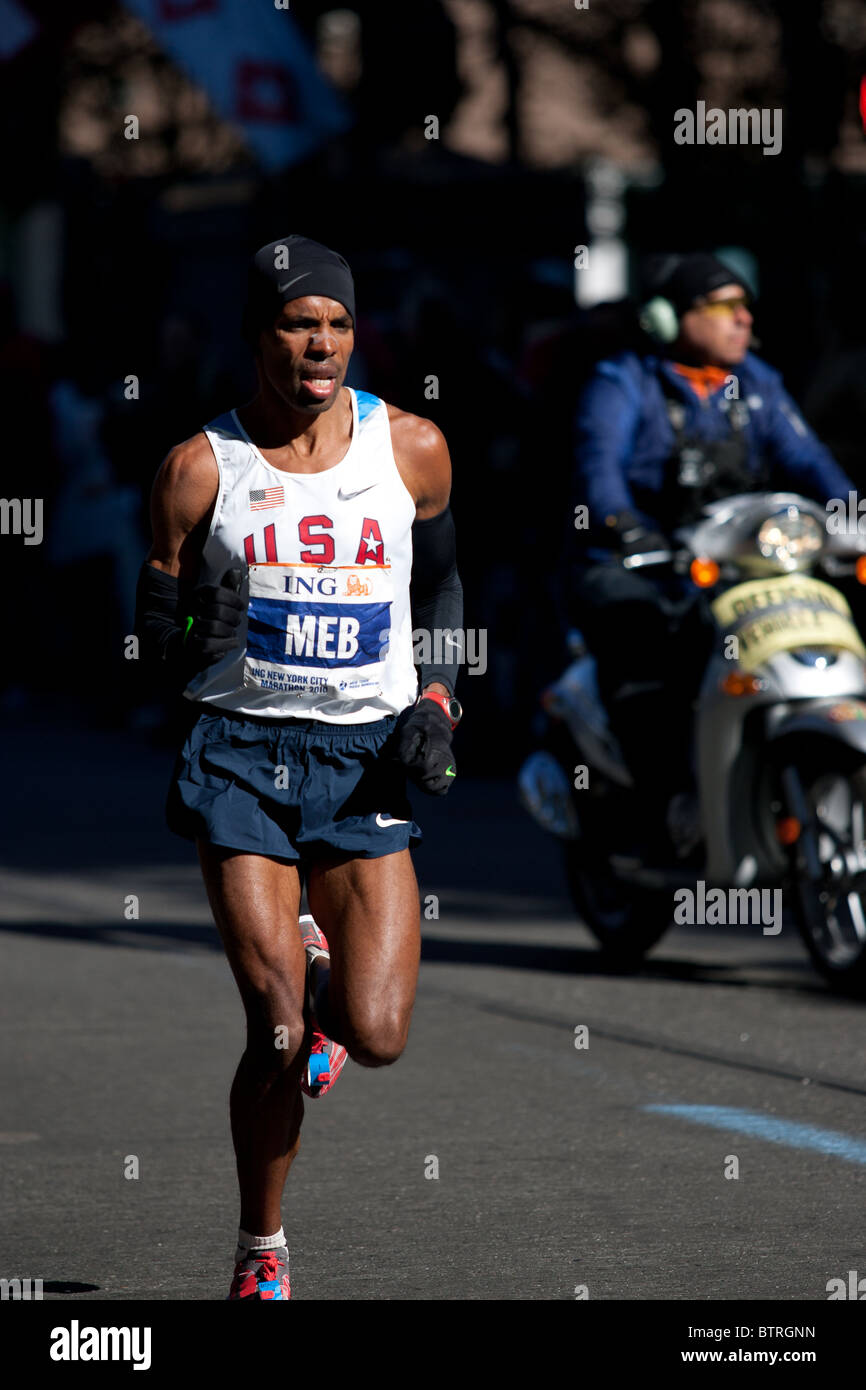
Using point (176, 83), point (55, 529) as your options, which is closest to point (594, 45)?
point (176, 83)

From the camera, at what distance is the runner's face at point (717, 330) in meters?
8.31

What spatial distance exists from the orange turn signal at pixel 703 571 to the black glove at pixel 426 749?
2.96m

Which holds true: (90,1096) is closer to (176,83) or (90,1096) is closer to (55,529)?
(55,529)

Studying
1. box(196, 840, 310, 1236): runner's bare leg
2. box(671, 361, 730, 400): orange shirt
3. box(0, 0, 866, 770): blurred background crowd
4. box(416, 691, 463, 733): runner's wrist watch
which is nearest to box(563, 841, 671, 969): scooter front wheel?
box(671, 361, 730, 400): orange shirt

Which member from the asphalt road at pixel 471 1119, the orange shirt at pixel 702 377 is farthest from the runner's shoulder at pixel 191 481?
the orange shirt at pixel 702 377

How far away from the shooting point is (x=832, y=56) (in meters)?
18.2

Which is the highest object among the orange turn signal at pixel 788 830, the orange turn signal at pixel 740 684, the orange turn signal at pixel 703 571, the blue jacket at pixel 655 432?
the blue jacket at pixel 655 432

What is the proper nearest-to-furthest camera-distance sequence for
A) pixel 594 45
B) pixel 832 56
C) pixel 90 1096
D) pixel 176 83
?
pixel 90 1096, pixel 832 56, pixel 594 45, pixel 176 83

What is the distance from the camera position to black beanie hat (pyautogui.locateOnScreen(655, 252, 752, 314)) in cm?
825

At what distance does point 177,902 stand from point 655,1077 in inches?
134

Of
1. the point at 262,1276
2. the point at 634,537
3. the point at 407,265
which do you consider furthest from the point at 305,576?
the point at 407,265

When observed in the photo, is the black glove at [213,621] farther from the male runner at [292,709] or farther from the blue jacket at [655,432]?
the blue jacket at [655,432]

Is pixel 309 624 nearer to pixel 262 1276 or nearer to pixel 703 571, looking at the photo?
pixel 262 1276

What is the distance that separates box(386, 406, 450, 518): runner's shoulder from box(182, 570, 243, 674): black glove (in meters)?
0.45
